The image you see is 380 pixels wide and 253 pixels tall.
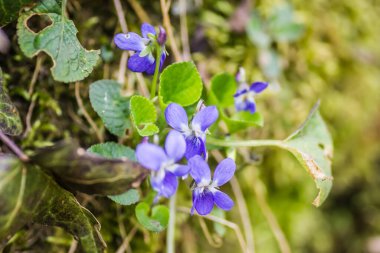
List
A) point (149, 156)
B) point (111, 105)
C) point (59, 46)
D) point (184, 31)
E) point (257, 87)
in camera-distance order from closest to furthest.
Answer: point (149, 156) → point (59, 46) → point (111, 105) → point (257, 87) → point (184, 31)

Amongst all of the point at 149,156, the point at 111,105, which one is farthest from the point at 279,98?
the point at 149,156

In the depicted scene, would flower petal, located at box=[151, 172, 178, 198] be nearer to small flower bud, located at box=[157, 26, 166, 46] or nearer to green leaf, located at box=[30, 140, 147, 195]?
green leaf, located at box=[30, 140, 147, 195]

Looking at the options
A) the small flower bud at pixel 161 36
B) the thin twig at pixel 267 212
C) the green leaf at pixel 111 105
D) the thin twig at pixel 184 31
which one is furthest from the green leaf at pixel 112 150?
the thin twig at pixel 267 212

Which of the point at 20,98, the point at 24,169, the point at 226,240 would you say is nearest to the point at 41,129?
the point at 20,98

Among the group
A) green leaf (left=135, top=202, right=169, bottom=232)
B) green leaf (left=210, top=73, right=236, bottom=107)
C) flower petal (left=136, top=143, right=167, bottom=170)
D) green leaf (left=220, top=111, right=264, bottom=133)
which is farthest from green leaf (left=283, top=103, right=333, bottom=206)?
flower petal (left=136, top=143, right=167, bottom=170)

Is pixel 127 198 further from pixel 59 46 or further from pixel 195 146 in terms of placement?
pixel 59 46

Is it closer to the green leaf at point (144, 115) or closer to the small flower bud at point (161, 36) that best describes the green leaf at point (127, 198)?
the green leaf at point (144, 115)

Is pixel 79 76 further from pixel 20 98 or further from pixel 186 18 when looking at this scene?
pixel 186 18
